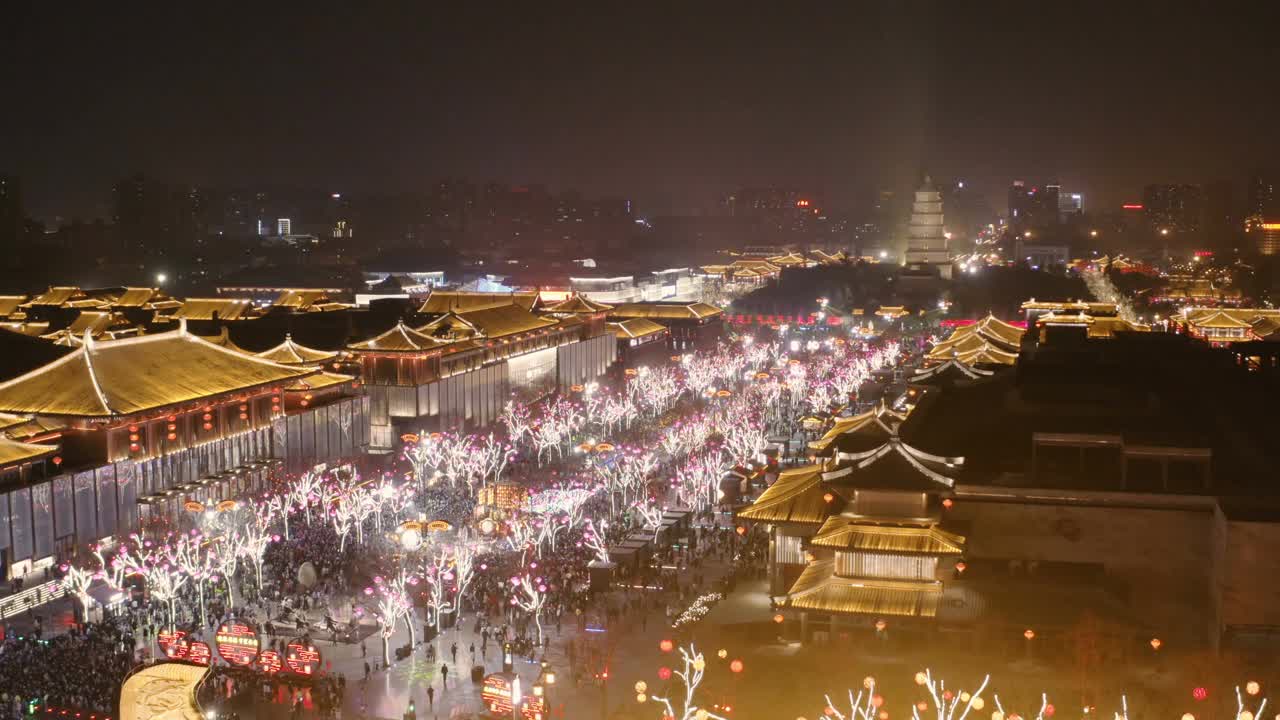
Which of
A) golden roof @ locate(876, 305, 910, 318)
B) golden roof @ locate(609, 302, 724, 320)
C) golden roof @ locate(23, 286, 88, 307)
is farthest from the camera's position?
golden roof @ locate(876, 305, 910, 318)

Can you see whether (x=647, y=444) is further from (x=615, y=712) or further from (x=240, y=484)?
(x=615, y=712)

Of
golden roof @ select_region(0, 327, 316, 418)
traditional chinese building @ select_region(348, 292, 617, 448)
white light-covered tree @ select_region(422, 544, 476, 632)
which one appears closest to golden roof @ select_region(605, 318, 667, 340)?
traditional chinese building @ select_region(348, 292, 617, 448)

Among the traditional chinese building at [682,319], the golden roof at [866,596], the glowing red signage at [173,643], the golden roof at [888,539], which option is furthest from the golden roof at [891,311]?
the glowing red signage at [173,643]

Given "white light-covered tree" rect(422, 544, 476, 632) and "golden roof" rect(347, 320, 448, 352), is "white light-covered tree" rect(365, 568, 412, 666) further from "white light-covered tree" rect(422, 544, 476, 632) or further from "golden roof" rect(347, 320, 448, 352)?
"golden roof" rect(347, 320, 448, 352)

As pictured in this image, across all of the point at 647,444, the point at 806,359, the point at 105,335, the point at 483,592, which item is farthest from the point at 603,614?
the point at 806,359

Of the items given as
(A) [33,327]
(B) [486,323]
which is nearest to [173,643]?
(B) [486,323]

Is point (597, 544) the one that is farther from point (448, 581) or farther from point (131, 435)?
point (131, 435)
